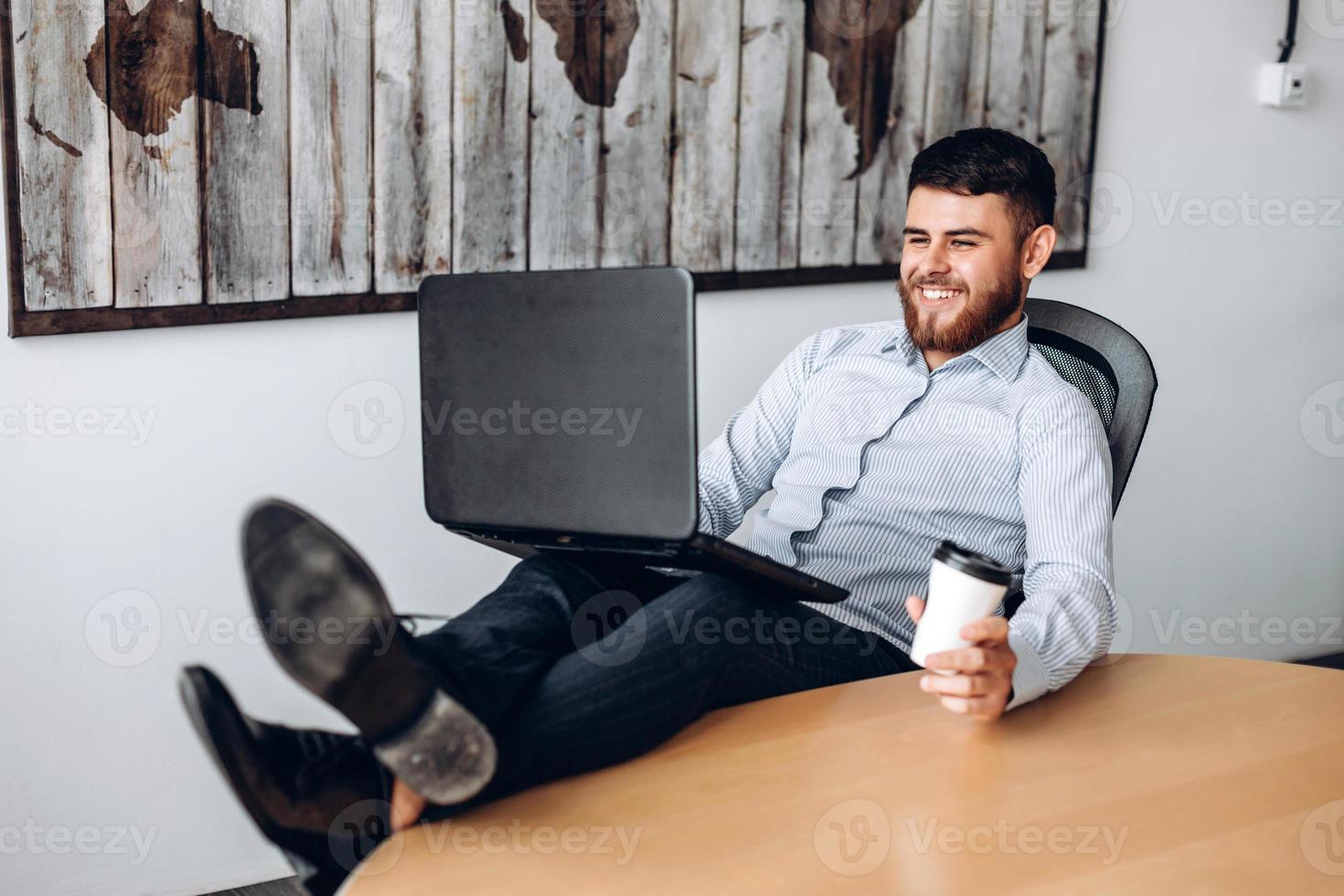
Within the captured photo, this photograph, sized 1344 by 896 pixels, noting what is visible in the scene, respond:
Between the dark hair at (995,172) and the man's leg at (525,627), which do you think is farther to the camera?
the dark hair at (995,172)

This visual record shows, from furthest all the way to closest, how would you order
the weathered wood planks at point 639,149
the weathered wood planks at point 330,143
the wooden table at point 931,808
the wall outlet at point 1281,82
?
the wall outlet at point 1281,82, the weathered wood planks at point 639,149, the weathered wood planks at point 330,143, the wooden table at point 931,808

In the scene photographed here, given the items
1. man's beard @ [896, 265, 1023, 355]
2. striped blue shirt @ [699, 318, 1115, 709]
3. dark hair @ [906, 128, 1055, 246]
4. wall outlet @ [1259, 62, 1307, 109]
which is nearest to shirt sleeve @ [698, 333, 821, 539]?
striped blue shirt @ [699, 318, 1115, 709]

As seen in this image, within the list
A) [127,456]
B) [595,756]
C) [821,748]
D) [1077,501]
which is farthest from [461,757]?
[127,456]

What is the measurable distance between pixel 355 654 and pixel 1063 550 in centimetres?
88

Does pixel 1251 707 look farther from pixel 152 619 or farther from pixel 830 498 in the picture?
pixel 152 619

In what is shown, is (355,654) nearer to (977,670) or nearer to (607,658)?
(607,658)

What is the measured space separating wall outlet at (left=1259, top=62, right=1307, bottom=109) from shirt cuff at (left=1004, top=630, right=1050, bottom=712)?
219cm

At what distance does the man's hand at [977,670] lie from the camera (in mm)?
1128

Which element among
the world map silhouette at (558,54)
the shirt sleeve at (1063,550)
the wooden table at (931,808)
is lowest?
the wooden table at (931,808)

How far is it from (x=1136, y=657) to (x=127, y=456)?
4.63ft

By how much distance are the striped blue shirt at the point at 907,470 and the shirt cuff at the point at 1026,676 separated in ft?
0.68

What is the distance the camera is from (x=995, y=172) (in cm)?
179

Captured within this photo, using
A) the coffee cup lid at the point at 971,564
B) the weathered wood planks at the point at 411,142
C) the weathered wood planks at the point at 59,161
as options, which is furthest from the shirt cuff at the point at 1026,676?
the weathered wood planks at the point at 59,161

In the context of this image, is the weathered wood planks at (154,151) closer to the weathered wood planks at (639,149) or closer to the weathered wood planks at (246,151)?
the weathered wood planks at (246,151)
